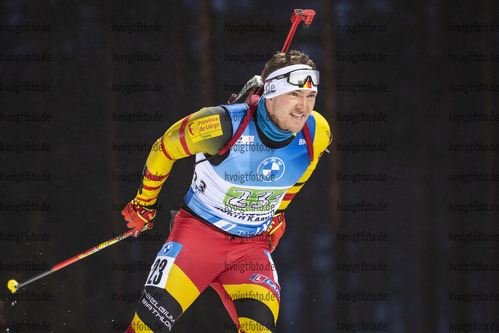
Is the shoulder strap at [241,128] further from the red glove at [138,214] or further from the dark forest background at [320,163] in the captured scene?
the dark forest background at [320,163]

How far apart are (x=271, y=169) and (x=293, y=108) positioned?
0.33 m

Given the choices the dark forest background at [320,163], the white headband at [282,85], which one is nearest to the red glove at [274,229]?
the white headband at [282,85]

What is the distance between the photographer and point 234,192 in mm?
2895

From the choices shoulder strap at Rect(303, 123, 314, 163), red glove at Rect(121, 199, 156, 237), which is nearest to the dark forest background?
red glove at Rect(121, 199, 156, 237)

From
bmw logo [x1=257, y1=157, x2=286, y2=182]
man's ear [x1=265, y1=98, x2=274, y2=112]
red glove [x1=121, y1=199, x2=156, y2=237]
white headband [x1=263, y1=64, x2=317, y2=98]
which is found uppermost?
white headband [x1=263, y1=64, x2=317, y2=98]

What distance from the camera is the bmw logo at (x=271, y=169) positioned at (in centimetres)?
286

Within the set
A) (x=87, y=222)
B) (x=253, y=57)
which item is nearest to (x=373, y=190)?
(x=253, y=57)

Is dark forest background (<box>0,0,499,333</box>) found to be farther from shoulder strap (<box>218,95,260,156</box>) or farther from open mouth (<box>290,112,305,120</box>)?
open mouth (<box>290,112,305,120</box>)

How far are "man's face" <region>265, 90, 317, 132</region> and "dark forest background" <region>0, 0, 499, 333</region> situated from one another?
1399mm

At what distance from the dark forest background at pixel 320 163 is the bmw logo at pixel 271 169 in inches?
55.2

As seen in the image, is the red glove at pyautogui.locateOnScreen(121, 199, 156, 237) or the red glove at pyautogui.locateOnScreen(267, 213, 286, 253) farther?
the red glove at pyautogui.locateOnScreen(267, 213, 286, 253)

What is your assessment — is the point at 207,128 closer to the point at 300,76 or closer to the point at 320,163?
the point at 300,76

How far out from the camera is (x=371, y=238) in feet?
14.0

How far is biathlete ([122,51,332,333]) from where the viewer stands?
108 inches
